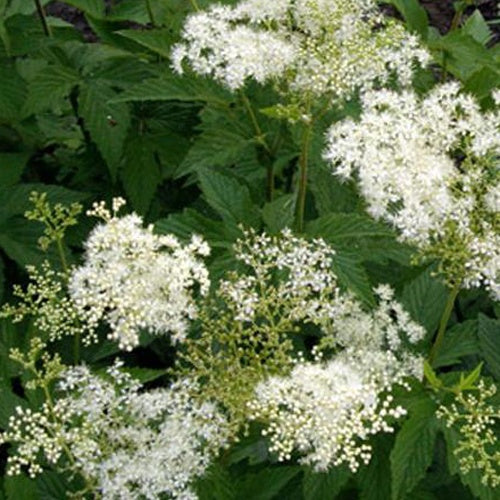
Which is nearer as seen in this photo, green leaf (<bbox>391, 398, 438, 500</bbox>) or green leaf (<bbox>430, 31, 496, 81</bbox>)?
green leaf (<bbox>391, 398, 438, 500</bbox>)

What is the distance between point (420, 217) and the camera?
3.05 metres

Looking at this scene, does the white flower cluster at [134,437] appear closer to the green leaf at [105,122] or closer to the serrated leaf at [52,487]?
Result: the serrated leaf at [52,487]

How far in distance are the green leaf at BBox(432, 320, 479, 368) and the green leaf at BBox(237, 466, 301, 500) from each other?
74 cm

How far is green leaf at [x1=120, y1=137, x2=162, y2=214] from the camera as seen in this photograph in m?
4.32

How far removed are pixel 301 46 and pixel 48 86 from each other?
1287 mm

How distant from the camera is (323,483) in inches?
129

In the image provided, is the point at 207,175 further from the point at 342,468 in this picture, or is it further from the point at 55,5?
the point at 55,5

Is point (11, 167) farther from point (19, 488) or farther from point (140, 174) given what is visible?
point (19, 488)

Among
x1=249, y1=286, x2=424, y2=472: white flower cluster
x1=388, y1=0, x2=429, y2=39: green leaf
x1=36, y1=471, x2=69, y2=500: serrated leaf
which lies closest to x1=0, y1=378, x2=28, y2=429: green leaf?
x1=36, y1=471, x2=69, y2=500: serrated leaf

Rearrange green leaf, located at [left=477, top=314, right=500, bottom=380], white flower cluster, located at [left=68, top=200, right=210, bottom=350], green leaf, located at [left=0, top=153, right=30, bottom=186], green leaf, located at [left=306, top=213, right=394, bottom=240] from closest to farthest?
white flower cluster, located at [left=68, top=200, right=210, bottom=350], green leaf, located at [left=306, top=213, right=394, bottom=240], green leaf, located at [left=477, top=314, right=500, bottom=380], green leaf, located at [left=0, top=153, right=30, bottom=186]

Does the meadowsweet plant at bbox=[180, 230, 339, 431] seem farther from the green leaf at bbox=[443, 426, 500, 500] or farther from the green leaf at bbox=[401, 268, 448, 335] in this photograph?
the green leaf at bbox=[401, 268, 448, 335]

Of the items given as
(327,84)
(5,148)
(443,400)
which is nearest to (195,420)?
(443,400)

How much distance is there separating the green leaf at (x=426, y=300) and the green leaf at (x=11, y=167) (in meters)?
1.87

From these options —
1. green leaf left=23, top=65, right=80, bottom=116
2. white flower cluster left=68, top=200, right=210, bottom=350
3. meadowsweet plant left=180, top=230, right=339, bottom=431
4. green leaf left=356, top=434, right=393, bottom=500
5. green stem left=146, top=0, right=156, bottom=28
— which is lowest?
green leaf left=356, top=434, right=393, bottom=500
